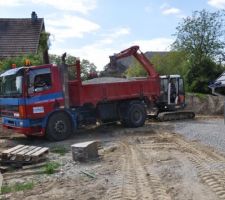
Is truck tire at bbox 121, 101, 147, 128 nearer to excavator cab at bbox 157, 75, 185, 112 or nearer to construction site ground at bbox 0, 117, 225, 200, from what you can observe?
construction site ground at bbox 0, 117, 225, 200

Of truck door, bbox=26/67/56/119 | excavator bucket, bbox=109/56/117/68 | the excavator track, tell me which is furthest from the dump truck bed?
the excavator track

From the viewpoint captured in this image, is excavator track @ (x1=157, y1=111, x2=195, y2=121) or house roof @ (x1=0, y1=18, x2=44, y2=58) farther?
house roof @ (x1=0, y1=18, x2=44, y2=58)

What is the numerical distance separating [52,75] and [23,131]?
206cm

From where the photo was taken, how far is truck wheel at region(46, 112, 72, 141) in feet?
50.9

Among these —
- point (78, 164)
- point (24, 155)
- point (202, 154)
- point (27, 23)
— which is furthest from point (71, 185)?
point (27, 23)

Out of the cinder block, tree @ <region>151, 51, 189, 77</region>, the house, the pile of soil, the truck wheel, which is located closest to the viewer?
the cinder block

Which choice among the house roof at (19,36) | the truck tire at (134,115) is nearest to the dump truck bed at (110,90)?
the truck tire at (134,115)

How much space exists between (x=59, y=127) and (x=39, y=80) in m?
1.73

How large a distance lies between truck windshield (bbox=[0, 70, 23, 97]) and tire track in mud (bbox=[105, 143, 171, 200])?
571 cm

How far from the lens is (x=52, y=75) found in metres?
15.5

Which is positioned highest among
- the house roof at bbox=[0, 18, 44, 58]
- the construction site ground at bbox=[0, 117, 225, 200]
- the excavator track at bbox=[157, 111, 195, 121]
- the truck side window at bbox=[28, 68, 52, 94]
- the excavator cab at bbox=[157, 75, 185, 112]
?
the house roof at bbox=[0, 18, 44, 58]

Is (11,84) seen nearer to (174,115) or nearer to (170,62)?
(174,115)

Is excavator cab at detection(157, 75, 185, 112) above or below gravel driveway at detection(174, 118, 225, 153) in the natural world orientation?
above

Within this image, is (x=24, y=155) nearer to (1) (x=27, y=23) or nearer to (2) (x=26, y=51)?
(2) (x=26, y=51)
